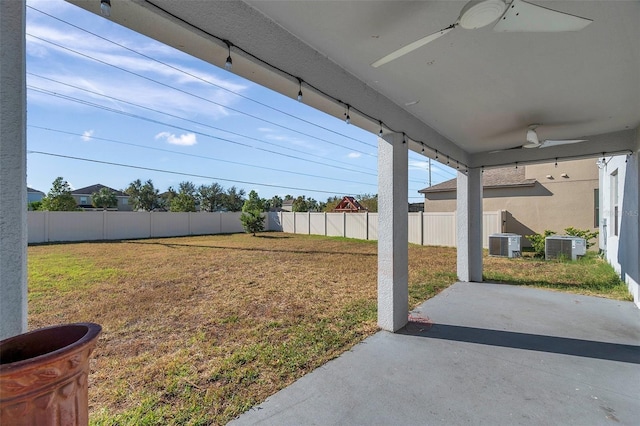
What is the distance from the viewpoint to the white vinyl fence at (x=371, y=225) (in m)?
11.1

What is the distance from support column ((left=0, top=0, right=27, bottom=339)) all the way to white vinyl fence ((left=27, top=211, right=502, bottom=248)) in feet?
39.6

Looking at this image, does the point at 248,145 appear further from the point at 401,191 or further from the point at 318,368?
the point at 318,368

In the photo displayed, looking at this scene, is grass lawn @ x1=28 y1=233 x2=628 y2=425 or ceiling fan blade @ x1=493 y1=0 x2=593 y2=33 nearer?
ceiling fan blade @ x1=493 y1=0 x2=593 y2=33

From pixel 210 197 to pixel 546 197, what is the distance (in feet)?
115

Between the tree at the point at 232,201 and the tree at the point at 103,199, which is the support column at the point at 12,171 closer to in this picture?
the tree at the point at 103,199

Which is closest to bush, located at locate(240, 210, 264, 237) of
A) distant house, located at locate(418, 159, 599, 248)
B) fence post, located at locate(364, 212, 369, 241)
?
fence post, located at locate(364, 212, 369, 241)

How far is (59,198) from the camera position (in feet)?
61.3

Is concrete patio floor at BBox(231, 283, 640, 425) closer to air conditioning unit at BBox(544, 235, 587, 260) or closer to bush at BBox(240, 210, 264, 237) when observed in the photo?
air conditioning unit at BBox(544, 235, 587, 260)

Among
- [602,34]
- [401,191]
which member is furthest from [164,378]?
[602,34]

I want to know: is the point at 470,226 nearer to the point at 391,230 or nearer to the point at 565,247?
the point at 391,230

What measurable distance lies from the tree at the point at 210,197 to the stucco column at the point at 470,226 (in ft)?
115

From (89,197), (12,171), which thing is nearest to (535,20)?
(12,171)

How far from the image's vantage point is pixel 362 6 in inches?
71.0

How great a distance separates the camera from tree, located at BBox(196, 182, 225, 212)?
121 feet
